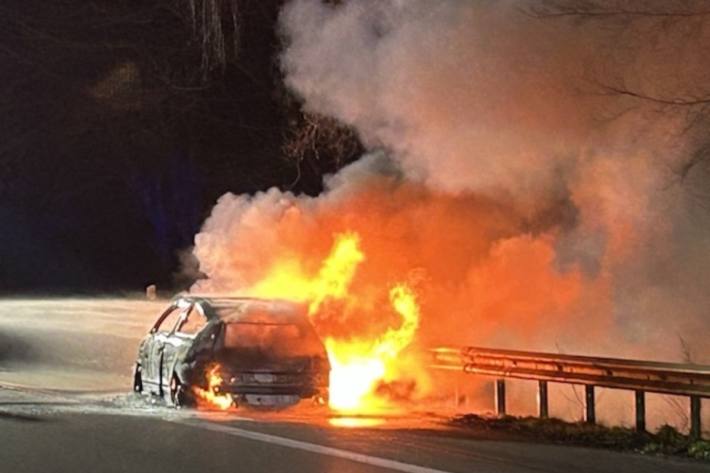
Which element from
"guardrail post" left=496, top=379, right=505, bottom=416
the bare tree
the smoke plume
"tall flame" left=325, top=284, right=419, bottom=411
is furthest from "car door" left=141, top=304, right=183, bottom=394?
the bare tree

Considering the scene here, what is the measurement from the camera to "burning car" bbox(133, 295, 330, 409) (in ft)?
49.5

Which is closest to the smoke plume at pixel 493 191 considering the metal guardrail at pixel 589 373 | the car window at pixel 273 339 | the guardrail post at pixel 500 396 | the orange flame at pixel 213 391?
the metal guardrail at pixel 589 373

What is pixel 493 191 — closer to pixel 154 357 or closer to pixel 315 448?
pixel 154 357

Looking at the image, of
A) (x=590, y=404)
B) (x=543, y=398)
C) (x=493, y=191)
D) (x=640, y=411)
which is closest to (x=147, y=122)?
(x=493, y=191)

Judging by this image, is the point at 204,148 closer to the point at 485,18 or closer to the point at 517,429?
the point at 485,18

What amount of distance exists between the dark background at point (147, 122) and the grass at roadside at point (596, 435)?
7.24m

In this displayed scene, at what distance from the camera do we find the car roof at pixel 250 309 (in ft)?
Answer: 50.7

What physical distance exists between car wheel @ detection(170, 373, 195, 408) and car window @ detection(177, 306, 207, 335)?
24.1 inches

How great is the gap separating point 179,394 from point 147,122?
49.9 ft

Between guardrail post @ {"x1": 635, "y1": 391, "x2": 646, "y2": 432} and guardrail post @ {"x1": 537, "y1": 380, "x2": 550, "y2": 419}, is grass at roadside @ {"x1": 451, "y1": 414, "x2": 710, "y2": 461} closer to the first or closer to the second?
guardrail post @ {"x1": 635, "y1": 391, "x2": 646, "y2": 432}

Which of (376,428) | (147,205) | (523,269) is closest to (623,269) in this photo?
(523,269)

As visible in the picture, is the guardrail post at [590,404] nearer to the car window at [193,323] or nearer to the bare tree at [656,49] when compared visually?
the bare tree at [656,49]

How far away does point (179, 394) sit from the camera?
1544 cm

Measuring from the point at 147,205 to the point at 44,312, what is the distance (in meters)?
4.01
